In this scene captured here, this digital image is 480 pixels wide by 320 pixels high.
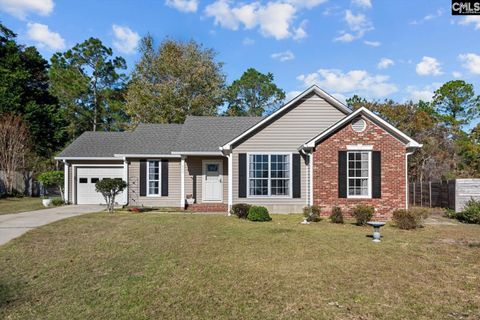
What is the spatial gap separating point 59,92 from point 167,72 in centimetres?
1509

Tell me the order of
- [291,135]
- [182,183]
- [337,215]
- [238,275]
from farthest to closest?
[182,183] → [291,135] → [337,215] → [238,275]

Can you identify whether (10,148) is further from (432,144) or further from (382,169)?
(432,144)

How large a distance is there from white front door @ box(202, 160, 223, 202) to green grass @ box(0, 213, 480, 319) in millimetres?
7227

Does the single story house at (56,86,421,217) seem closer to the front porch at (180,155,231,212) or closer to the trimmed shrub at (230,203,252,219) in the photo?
the front porch at (180,155,231,212)

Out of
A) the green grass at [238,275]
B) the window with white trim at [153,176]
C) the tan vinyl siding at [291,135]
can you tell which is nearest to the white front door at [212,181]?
the window with white trim at [153,176]

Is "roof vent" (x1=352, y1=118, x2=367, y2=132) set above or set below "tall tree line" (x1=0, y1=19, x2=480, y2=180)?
below

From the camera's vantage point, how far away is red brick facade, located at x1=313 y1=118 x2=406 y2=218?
1362 centimetres

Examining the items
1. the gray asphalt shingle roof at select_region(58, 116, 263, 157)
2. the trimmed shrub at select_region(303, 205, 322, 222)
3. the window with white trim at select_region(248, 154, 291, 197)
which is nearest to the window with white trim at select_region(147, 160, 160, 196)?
the gray asphalt shingle roof at select_region(58, 116, 263, 157)

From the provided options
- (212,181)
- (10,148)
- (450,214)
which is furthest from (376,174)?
(10,148)

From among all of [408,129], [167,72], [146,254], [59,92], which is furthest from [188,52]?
[146,254]

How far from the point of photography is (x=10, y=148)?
26.2 metres

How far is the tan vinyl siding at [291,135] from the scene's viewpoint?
15180mm

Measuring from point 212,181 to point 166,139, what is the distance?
3946mm

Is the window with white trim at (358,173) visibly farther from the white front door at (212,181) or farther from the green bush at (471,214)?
the white front door at (212,181)
